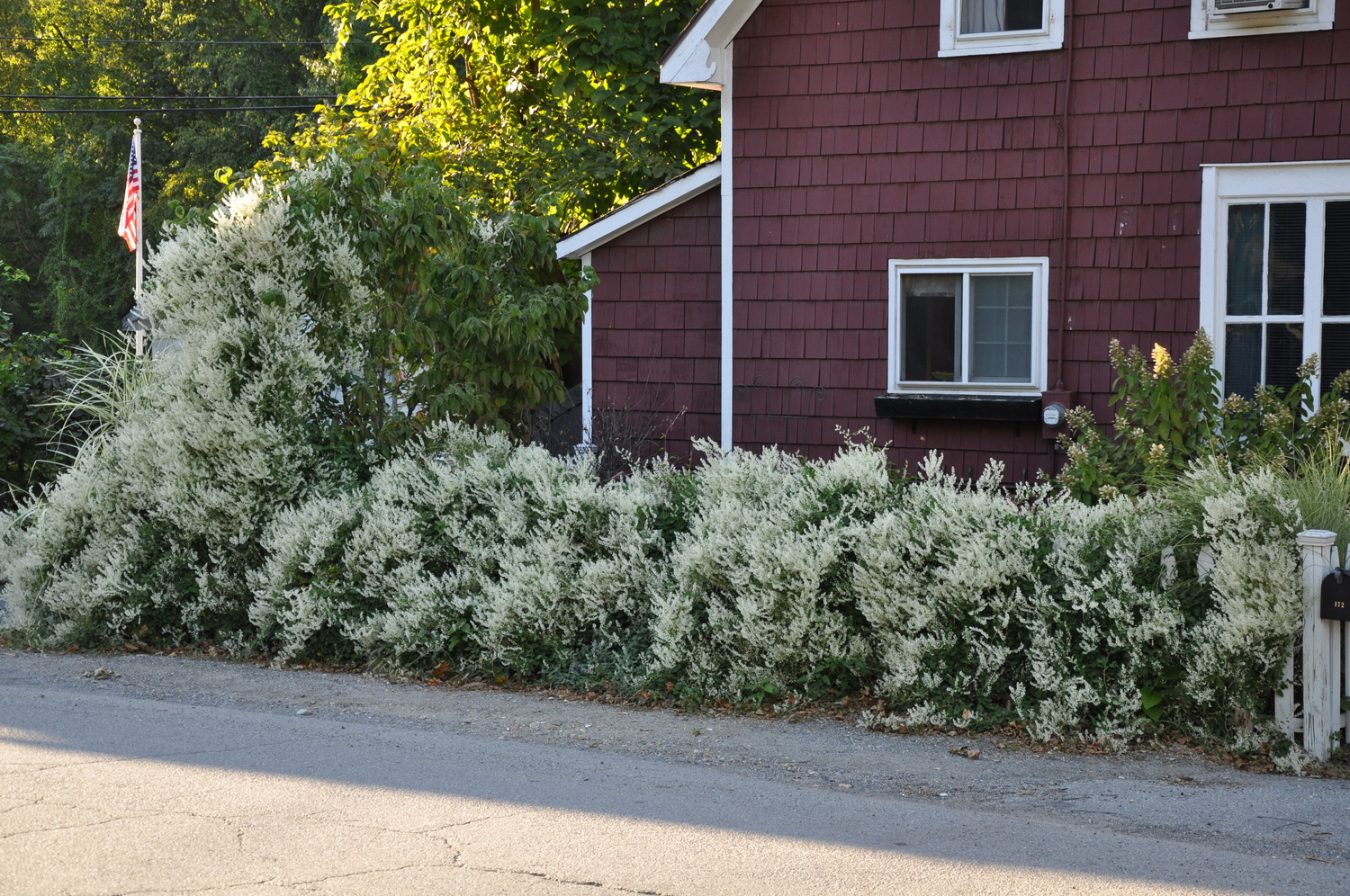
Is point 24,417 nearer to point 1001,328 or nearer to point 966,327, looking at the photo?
point 966,327

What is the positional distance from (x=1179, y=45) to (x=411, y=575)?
6829mm

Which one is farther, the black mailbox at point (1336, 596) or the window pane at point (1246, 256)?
the window pane at point (1246, 256)

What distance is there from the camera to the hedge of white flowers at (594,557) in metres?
5.98

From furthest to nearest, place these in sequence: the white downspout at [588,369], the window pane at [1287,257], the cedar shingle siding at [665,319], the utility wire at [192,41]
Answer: the utility wire at [192,41] < the white downspout at [588,369] < the cedar shingle siding at [665,319] < the window pane at [1287,257]

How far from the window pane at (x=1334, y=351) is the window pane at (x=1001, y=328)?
208cm

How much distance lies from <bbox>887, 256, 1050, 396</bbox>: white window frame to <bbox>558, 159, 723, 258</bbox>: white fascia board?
6.06ft

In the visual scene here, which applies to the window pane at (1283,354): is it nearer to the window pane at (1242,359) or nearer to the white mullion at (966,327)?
the window pane at (1242,359)

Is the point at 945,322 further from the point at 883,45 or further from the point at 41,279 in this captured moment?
the point at 41,279

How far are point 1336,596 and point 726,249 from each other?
6554 millimetres

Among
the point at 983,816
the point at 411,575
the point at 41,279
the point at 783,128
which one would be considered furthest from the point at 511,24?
the point at 41,279

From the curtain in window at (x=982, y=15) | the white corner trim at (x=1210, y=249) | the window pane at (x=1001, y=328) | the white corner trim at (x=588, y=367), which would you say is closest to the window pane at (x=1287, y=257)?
the white corner trim at (x=1210, y=249)

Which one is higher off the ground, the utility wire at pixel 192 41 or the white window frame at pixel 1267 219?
the utility wire at pixel 192 41

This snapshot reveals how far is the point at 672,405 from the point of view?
11.7 metres

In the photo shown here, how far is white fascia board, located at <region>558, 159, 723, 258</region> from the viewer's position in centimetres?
1138
